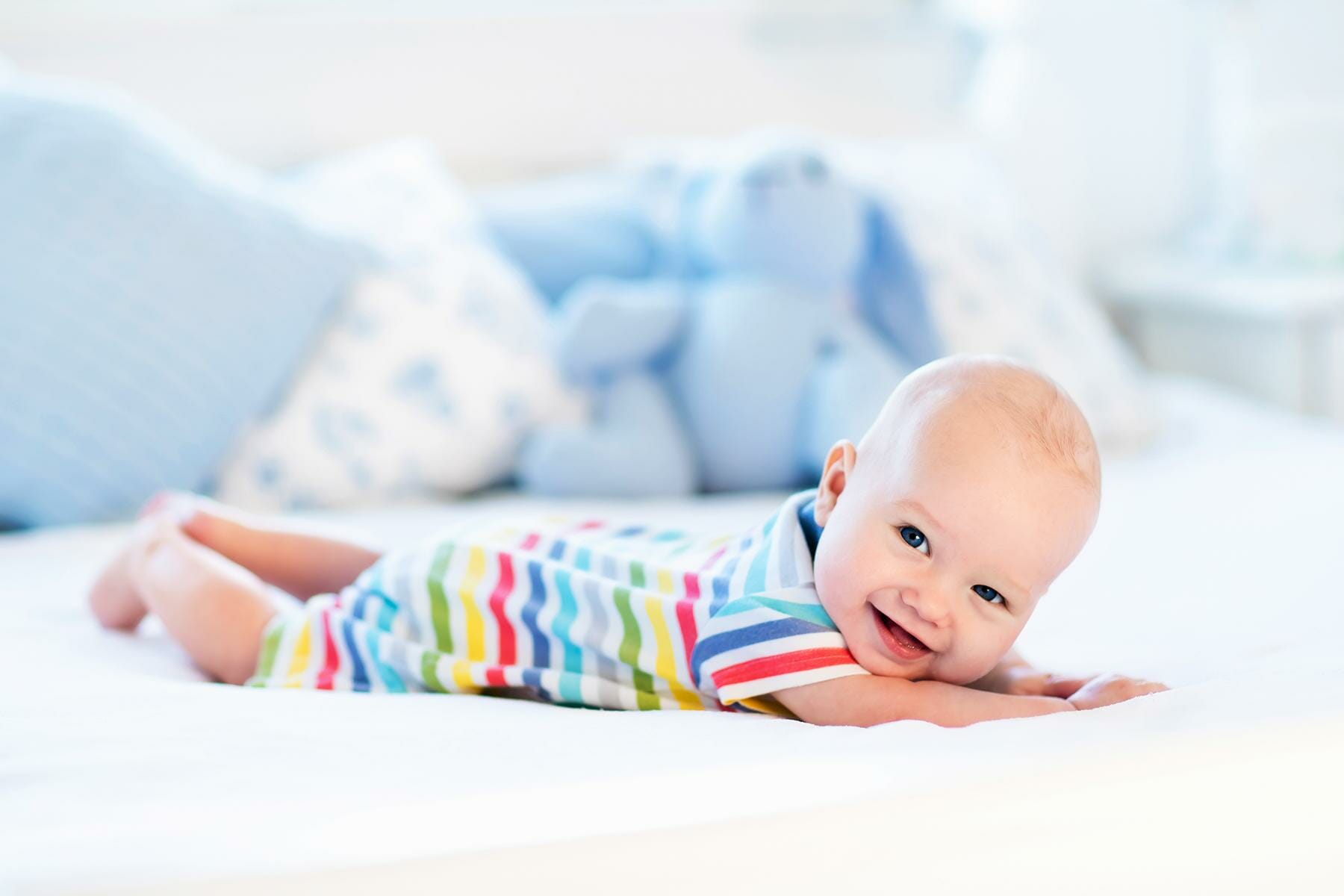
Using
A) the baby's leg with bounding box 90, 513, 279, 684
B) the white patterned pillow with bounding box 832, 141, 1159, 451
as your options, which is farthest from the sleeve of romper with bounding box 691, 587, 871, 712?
the white patterned pillow with bounding box 832, 141, 1159, 451

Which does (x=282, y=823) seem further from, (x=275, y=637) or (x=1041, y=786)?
(x=275, y=637)

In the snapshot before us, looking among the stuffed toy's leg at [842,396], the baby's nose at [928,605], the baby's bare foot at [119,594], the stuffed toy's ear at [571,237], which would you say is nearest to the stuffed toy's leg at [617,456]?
the stuffed toy's leg at [842,396]

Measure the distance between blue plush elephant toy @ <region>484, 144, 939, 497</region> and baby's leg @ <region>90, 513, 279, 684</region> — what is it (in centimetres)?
52

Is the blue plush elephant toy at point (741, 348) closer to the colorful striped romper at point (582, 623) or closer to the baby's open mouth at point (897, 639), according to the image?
the colorful striped romper at point (582, 623)

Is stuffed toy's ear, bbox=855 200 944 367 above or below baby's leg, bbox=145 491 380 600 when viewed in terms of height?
above

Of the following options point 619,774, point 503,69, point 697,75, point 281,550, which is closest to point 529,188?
point 503,69

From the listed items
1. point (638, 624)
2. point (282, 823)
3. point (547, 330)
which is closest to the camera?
point (282, 823)

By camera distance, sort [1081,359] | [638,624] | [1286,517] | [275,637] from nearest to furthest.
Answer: [638,624] → [275,637] → [1286,517] → [1081,359]

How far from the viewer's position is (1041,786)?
0.53 m

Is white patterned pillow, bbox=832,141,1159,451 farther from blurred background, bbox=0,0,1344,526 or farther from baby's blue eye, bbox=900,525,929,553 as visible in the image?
baby's blue eye, bbox=900,525,929,553

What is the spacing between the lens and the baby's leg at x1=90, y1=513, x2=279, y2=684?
0.95 metres

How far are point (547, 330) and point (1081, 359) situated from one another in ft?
2.33

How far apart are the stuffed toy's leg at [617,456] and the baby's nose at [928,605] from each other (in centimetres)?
75

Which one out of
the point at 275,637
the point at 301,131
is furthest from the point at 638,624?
the point at 301,131
